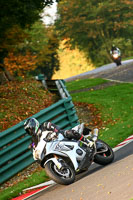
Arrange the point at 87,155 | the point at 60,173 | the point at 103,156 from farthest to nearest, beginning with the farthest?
the point at 103,156
the point at 87,155
the point at 60,173

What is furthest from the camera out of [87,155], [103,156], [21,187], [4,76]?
[4,76]

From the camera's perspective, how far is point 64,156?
8.02 metres

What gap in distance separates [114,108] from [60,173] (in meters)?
10.1

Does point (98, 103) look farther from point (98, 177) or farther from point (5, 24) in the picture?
point (98, 177)

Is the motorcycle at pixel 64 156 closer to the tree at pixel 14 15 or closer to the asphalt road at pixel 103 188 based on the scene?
the asphalt road at pixel 103 188

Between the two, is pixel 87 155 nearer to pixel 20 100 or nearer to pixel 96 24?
pixel 20 100

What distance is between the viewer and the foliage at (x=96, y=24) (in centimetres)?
6103

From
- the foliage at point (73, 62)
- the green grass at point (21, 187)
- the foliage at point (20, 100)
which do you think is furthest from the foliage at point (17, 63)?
the foliage at point (73, 62)

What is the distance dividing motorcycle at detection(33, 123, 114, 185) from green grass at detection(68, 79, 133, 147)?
306cm

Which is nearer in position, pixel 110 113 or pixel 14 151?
pixel 14 151

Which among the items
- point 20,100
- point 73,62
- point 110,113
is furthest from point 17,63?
point 73,62

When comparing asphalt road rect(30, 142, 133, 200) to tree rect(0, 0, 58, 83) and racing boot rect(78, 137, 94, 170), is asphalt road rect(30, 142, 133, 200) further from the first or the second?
tree rect(0, 0, 58, 83)

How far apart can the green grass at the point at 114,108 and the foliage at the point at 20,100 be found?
2305 millimetres

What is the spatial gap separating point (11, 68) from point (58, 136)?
16.1 meters
